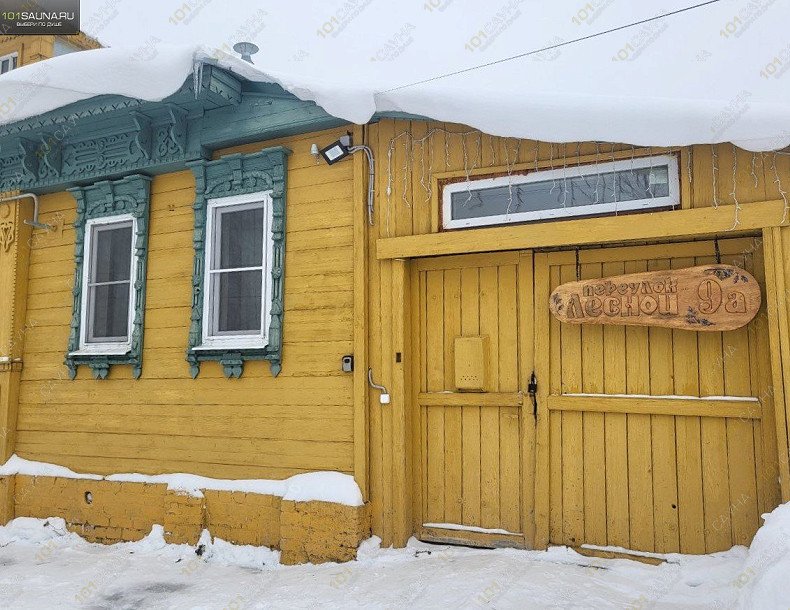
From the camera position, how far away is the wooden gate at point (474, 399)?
486 centimetres

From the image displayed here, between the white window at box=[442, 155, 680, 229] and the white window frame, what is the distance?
3.38 m

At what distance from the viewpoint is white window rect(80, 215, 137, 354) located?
6.56 metres

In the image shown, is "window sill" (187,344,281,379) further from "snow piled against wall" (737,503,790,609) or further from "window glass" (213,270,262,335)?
"snow piled against wall" (737,503,790,609)

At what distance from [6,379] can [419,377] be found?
4.71 meters

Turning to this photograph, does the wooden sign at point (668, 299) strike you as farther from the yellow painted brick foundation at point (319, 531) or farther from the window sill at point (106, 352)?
the window sill at point (106, 352)

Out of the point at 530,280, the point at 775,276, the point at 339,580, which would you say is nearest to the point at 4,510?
the point at 339,580

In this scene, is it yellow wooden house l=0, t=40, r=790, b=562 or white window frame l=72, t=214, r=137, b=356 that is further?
white window frame l=72, t=214, r=137, b=356

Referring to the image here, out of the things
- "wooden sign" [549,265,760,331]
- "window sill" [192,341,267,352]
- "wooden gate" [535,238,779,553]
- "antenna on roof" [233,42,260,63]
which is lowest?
"wooden gate" [535,238,779,553]

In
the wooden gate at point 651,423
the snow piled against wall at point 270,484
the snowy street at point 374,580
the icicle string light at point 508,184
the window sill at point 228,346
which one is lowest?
the snowy street at point 374,580

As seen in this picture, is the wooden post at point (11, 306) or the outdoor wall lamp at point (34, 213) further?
the outdoor wall lamp at point (34, 213)

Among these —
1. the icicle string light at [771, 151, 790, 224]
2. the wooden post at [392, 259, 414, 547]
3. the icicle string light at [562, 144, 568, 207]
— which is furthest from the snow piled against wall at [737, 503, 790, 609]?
the icicle string light at [562, 144, 568, 207]

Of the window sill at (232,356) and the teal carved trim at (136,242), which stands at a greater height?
the teal carved trim at (136,242)

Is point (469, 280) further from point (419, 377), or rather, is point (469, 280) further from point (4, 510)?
point (4, 510)

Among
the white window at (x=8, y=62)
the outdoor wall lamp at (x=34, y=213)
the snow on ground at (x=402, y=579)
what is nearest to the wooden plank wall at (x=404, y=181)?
the snow on ground at (x=402, y=579)
